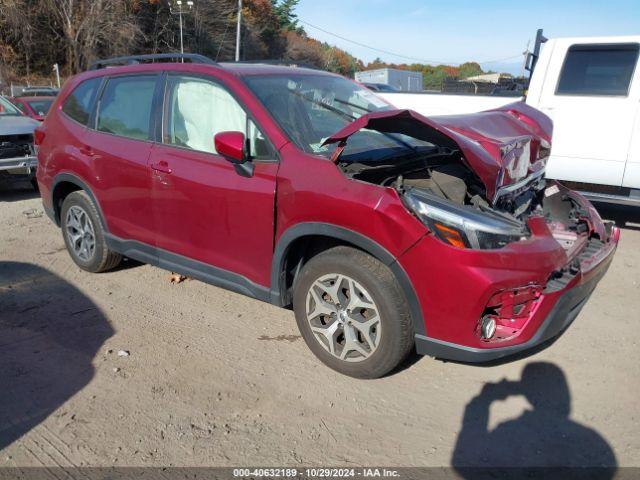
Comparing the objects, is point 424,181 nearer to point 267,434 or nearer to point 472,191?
point 472,191

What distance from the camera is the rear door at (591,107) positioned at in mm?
6402

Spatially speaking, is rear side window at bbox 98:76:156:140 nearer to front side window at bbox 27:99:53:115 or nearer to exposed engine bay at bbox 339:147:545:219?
exposed engine bay at bbox 339:147:545:219

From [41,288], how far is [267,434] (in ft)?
9.60

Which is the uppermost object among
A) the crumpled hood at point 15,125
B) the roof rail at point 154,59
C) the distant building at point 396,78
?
the distant building at point 396,78

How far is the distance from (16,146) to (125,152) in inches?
202

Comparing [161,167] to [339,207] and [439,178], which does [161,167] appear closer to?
[339,207]

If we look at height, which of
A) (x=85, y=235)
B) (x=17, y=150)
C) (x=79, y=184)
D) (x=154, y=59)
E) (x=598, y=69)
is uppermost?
(x=598, y=69)

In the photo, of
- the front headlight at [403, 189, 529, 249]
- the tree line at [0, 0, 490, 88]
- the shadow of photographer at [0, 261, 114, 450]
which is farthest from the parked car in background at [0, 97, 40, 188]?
the tree line at [0, 0, 490, 88]

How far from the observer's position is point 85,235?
16.5 feet

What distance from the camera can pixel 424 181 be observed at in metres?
3.40

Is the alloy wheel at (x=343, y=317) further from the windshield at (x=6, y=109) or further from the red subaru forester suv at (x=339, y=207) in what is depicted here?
the windshield at (x=6, y=109)

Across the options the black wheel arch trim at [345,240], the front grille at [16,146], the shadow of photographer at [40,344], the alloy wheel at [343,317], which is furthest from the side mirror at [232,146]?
the front grille at [16,146]

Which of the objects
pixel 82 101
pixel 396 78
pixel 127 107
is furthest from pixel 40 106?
pixel 396 78

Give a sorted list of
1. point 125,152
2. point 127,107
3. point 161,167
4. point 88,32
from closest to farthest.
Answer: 1. point 161,167
2. point 125,152
3. point 127,107
4. point 88,32
